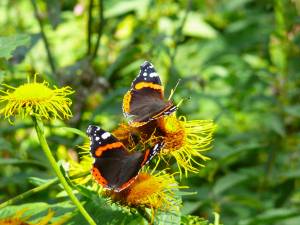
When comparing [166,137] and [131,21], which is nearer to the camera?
[166,137]

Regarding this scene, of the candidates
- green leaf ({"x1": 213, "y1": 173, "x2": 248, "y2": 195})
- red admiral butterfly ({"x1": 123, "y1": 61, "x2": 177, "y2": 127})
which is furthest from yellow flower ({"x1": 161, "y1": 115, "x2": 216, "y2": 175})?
green leaf ({"x1": 213, "y1": 173, "x2": 248, "y2": 195})

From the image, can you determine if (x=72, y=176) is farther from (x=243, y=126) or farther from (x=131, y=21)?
(x=131, y=21)

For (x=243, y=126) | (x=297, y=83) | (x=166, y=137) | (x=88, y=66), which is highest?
(x=166, y=137)

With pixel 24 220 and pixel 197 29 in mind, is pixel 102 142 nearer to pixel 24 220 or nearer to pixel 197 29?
pixel 24 220

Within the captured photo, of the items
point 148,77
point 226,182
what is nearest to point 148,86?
point 148,77

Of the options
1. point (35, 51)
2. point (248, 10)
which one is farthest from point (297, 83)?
point (35, 51)

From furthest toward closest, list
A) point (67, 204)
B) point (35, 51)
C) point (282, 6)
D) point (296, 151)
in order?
point (35, 51) → point (296, 151) → point (282, 6) → point (67, 204)
